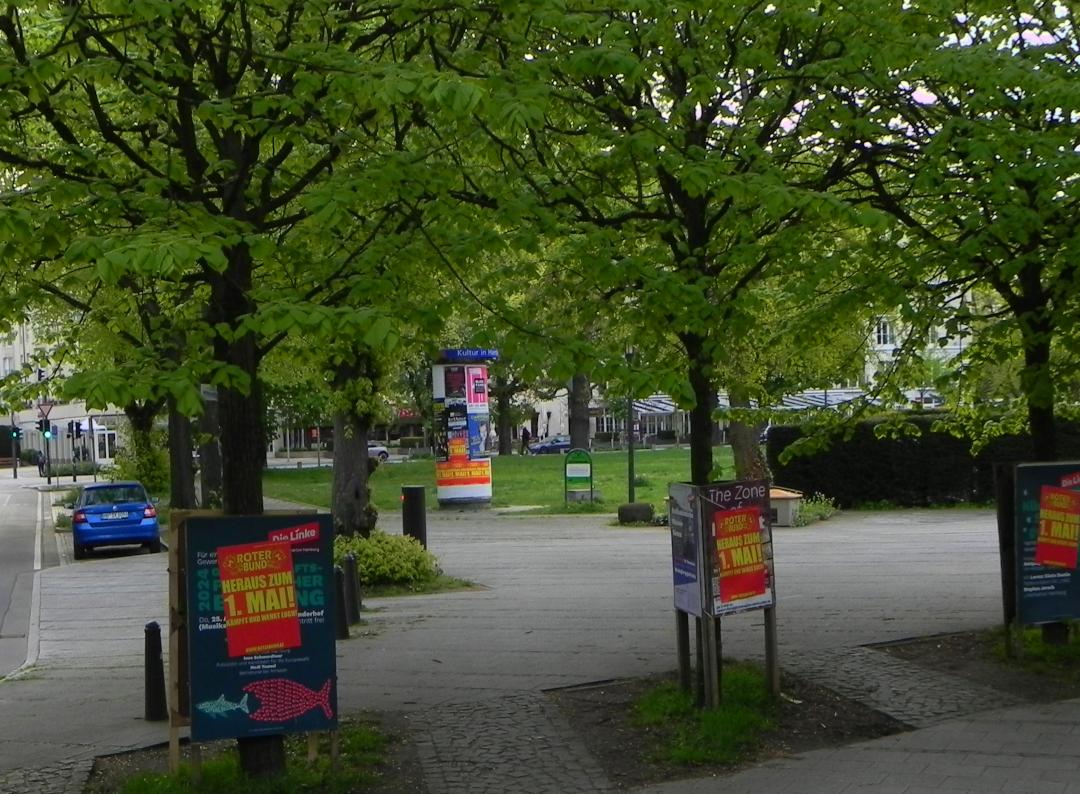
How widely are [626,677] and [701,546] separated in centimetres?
200

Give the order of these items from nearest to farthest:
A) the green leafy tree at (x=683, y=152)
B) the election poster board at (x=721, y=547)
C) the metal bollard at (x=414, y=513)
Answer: the green leafy tree at (x=683, y=152), the election poster board at (x=721, y=547), the metal bollard at (x=414, y=513)

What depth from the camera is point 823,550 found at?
2144 centimetres

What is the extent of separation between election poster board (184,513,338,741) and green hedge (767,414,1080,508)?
23.0 m

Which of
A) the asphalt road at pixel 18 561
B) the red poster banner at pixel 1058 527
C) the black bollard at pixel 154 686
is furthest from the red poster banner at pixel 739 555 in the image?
the asphalt road at pixel 18 561

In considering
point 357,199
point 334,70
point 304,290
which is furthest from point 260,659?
point 334,70

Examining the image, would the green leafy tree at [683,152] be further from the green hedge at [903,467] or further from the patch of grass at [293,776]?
the green hedge at [903,467]

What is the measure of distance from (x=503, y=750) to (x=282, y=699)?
158 centimetres

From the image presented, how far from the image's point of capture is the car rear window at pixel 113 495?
89.0 feet

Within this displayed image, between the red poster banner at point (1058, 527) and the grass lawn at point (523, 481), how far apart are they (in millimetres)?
18355

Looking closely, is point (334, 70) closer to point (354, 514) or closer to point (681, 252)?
point (681, 252)

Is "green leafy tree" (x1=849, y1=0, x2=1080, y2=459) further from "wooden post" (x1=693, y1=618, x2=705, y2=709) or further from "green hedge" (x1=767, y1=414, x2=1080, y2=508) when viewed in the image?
"green hedge" (x1=767, y1=414, x2=1080, y2=508)

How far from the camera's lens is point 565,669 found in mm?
10688

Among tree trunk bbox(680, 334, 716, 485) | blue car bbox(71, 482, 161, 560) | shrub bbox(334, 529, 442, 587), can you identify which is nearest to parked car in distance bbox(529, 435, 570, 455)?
blue car bbox(71, 482, 161, 560)

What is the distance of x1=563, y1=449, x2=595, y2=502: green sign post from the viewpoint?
1321 inches
